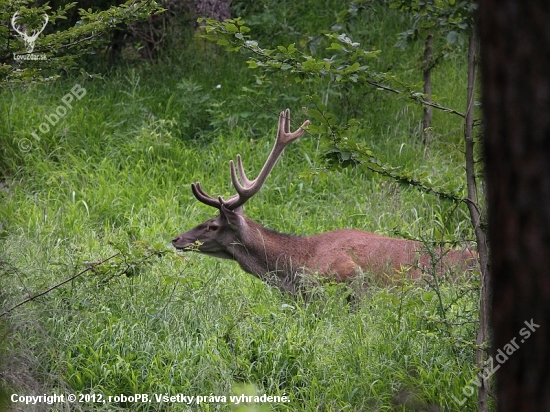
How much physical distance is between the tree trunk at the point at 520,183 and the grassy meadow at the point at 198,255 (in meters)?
0.88

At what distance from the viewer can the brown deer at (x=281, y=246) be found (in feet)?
22.7

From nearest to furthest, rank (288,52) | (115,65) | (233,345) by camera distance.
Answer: (288,52) → (233,345) → (115,65)

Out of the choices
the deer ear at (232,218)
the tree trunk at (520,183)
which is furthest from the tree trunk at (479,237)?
the deer ear at (232,218)

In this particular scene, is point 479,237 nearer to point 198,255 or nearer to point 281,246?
point 281,246

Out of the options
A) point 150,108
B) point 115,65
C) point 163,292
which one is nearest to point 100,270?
point 163,292

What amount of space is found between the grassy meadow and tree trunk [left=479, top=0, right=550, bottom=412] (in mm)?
879

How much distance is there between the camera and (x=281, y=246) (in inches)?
292

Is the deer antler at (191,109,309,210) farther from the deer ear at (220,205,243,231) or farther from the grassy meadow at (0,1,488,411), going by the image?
the grassy meadow at (0,1,488,411)

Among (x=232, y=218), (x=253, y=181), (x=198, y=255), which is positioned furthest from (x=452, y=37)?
(x=198, y=255)

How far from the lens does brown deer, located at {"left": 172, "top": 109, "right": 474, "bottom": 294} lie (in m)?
6.91

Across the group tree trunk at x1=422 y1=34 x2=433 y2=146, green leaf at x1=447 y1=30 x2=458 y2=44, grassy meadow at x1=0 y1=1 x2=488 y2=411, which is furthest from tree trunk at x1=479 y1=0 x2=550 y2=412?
tree trunk at x1=422 y1=34 x2=433 y2=146

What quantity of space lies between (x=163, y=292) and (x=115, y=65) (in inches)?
259

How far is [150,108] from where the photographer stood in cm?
1034

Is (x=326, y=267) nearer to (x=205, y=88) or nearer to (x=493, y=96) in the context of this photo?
(x=205, y=88)
